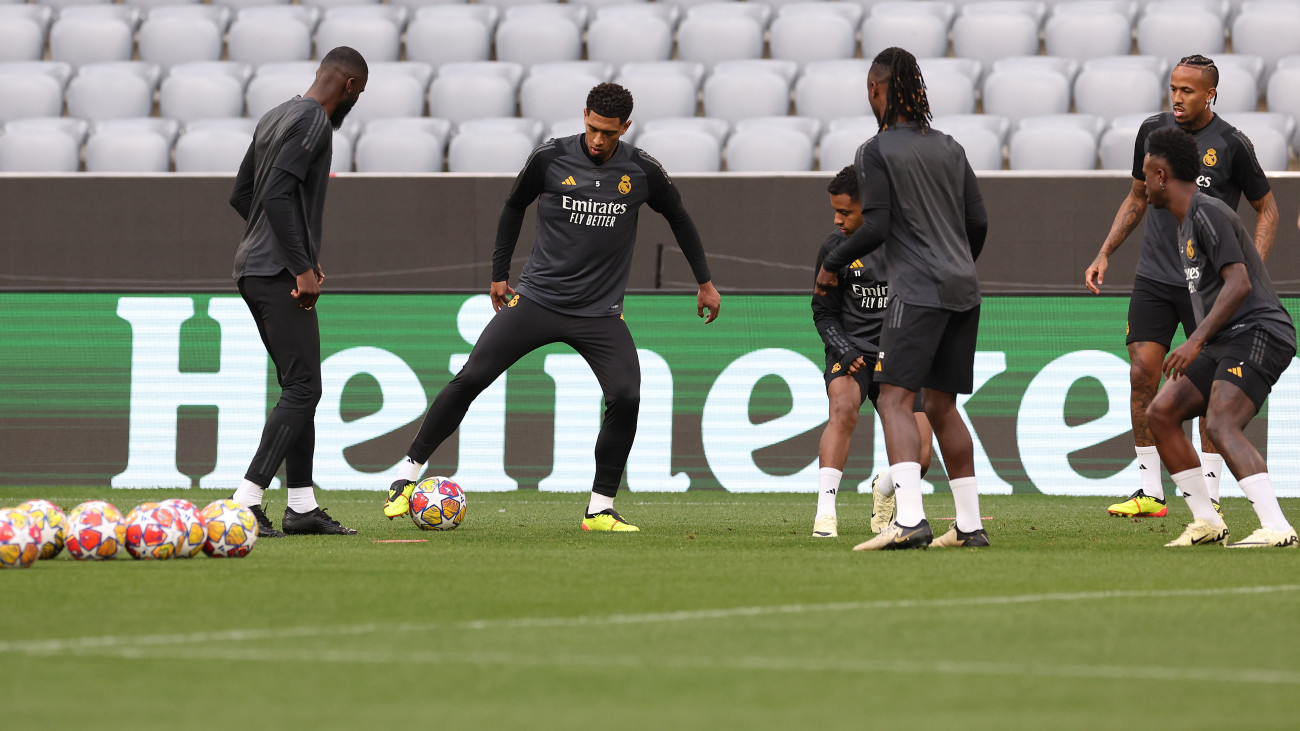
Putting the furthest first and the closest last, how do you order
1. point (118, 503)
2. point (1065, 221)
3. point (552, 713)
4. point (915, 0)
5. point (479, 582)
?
point (915, 0) < point (1065, 221) < point (118, 503) < point (479, 582) < point (552, 713)

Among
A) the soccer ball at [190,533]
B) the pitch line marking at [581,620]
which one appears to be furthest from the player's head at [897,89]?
the soccer ball at [190,533]

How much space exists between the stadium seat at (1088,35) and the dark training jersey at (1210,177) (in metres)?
6.77

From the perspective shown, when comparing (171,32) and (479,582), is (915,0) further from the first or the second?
(479,582)

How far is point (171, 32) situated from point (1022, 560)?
12.1 meters

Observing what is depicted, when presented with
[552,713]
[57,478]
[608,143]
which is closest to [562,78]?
[57,478]

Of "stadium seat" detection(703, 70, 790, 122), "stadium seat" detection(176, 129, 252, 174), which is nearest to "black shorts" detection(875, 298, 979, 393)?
"stadium seat" detection(703, 70, 790, 122)

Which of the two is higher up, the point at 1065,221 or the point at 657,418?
the point at 1065,221

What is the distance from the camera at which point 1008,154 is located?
45.5ft

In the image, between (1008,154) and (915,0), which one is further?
(915,0)

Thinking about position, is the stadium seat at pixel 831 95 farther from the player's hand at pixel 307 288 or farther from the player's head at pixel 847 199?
the player's hand at pixel 307 288

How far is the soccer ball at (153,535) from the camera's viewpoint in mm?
6379

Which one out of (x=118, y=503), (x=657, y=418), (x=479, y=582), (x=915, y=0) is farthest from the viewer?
(x=915, y=0)

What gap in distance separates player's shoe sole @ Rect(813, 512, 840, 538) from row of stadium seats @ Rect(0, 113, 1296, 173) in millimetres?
6217

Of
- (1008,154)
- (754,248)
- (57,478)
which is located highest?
(1008,154)
